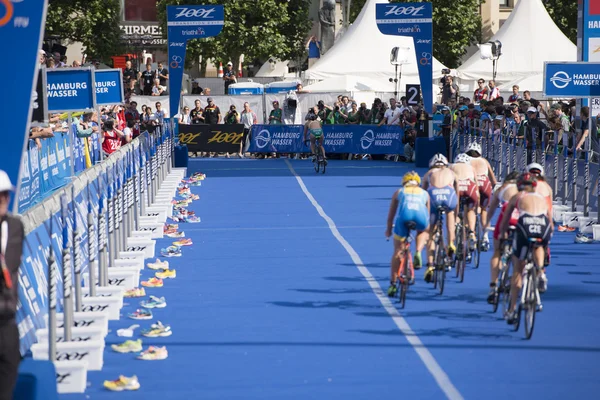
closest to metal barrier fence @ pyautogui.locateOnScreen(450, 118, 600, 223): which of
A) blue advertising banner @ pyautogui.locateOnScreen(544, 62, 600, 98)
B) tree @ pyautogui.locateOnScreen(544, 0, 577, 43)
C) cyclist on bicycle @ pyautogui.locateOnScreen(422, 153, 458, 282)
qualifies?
blue advertising banner @ pyautogui.locateOnScreen(544, 62, 600, 98)

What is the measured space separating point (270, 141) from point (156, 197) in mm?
18252

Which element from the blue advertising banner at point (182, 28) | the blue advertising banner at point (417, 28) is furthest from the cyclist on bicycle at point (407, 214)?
the blue advertising banner at point (182, 28)

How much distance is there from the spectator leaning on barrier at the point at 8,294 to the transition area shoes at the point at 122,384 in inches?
109

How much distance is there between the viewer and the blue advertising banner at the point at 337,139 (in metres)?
42.3

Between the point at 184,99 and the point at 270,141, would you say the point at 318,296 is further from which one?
the point at 184,99

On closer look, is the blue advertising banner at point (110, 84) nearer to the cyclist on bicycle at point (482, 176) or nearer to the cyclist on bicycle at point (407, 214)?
the cyclist on bicycle at point (482, 176)

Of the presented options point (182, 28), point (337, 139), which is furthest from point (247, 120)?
point (182, 28)

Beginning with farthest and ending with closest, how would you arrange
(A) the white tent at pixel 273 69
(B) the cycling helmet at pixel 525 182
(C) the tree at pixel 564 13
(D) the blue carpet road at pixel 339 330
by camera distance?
(C) the tree at pixel 564 13
(A) the white tent at pixel 273 69
(B) the cycling helmet at pixel 525 182
(D) the blue carpet road at pixel 339 330

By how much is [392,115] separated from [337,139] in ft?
7.54

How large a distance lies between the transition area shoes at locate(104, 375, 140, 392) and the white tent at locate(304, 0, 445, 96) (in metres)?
39.8

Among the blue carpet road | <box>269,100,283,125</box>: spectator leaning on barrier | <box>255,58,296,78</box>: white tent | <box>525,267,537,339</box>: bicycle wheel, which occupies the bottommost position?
the blue carpet road

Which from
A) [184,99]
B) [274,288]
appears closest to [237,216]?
[274,288]

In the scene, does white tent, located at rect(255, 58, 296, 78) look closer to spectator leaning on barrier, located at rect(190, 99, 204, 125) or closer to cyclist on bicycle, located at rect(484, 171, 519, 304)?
spectator leaning on barrier, located at rect(190, 99, 204, 125)

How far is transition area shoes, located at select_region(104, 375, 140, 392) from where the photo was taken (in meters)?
10.8
